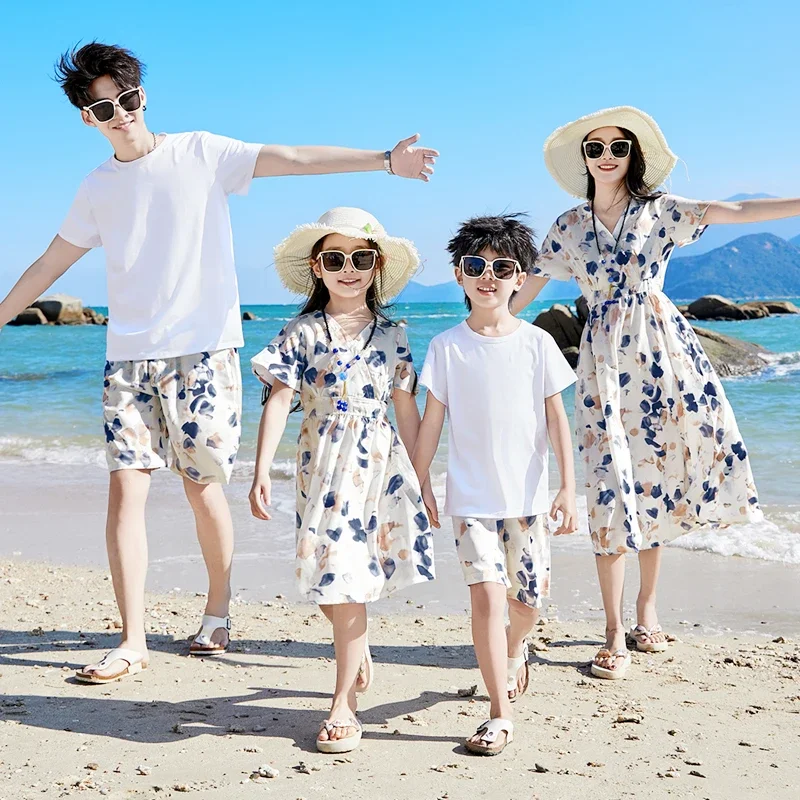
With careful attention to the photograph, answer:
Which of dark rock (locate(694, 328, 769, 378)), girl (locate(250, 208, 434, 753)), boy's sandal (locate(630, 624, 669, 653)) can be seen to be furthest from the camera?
dark rock (locate(694, 328, 769, 378))

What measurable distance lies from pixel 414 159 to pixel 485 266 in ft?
1.45

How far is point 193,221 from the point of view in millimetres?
3725

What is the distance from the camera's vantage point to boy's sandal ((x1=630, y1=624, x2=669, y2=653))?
13.3 feet

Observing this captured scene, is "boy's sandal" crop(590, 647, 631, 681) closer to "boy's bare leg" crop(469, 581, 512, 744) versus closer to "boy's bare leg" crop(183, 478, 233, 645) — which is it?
"boy's bare leg" crop(469, 581, 512, 744)

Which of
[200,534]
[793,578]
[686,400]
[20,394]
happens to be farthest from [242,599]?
[20,394]

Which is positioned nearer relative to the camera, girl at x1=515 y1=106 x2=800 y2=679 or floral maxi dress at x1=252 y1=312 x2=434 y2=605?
floral maxi dress at x1=252 y1=312 x2=434 y2=605

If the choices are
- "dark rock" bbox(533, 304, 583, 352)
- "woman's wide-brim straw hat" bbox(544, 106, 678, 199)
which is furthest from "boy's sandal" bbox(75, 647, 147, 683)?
"dark rock" bbox(533, 304, 583, 352)

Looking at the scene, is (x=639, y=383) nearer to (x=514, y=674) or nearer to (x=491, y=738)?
(x=514, y=674)

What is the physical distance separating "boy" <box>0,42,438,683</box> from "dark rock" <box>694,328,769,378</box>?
43.4 ft

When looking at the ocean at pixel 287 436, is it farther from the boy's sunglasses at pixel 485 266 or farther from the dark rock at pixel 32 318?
the dark rock at pixel 32 318

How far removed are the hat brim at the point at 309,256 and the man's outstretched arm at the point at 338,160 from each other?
0.24 m

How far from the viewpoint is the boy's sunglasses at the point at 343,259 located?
10.7ft

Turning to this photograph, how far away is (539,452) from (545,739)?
2.83ft

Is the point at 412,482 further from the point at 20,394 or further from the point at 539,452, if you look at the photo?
the point at 20,394
